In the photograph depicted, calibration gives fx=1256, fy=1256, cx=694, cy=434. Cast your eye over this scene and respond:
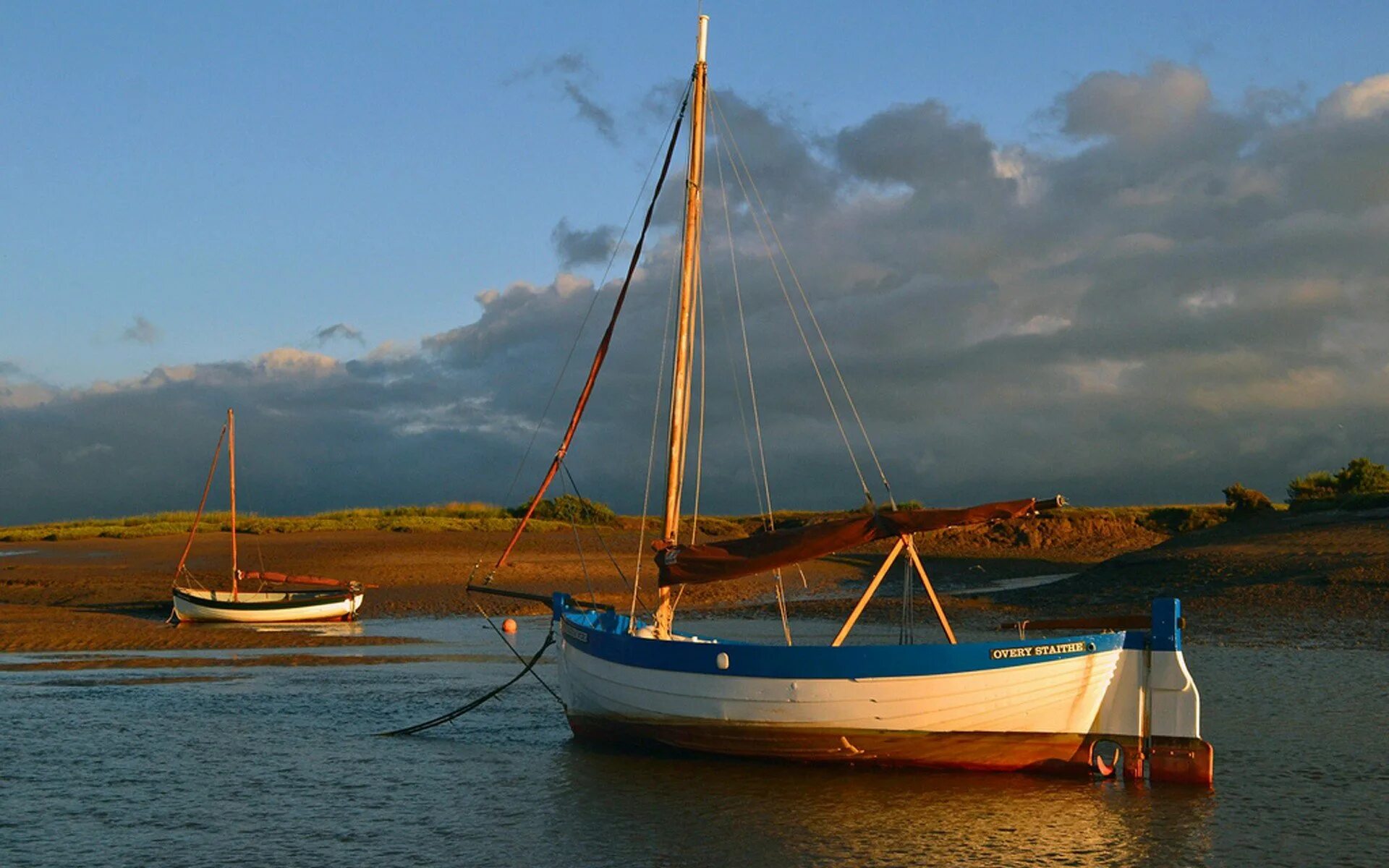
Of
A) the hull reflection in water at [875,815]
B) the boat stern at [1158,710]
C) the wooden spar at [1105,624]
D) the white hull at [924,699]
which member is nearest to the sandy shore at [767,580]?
the white hull at [924,699]

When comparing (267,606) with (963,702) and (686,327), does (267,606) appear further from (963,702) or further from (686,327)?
(963,702)

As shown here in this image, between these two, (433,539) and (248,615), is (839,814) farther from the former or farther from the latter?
(433,539)

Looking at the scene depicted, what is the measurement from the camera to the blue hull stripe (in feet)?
53.2

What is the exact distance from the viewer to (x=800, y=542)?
61.0ft

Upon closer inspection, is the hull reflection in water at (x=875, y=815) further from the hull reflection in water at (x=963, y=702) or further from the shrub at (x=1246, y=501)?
the shrub at (x=1246, y=501)

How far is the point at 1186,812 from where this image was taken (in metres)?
14.9

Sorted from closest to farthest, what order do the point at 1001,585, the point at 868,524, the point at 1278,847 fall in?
the point at 1278,847 < the point at 868,524 < the point at 1001,585

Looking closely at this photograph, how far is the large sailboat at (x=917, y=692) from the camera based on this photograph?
16250mm

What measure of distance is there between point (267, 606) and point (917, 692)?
102 feet

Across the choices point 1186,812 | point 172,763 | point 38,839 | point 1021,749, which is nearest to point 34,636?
point 172,763

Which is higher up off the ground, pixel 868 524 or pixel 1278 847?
pixel 868 524

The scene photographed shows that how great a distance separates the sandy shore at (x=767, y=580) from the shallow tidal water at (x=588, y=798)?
9.69 m

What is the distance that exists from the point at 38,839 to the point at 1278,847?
44.7ft

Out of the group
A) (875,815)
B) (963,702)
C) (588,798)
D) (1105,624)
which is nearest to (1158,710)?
(1105,624)
